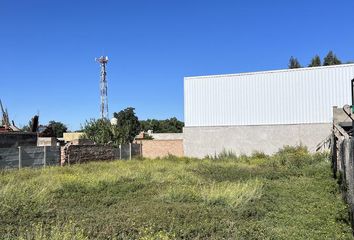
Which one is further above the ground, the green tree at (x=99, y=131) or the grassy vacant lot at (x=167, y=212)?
the green tree at (x=99, y=131)

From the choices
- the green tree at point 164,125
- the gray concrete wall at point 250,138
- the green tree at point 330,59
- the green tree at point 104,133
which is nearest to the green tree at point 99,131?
the green tree at point 104,133

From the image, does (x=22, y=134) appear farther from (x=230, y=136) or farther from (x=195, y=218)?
(x=195, y=218)

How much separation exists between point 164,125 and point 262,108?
77.8 metres

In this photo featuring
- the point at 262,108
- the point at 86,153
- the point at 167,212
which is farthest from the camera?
the point at 262,108

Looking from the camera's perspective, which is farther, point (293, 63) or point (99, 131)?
point (293, 63)

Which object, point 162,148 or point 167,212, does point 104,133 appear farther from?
point 167,212

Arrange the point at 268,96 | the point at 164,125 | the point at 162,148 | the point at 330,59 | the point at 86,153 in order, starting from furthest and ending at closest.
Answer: the point at 164,125 < the point at 330,59 < the point at 162,148 < the point at 268,96 < the point at 86,153

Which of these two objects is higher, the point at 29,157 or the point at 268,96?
the point at 268,96

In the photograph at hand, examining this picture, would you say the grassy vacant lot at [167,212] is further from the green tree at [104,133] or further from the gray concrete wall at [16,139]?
the green tree at [104,133]

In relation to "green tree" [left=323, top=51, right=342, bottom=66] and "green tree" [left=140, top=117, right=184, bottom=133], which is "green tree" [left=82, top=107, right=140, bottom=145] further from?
"green tree" [left=140, top=117, right=184, bottom=133]

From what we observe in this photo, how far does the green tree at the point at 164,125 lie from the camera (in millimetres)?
111312

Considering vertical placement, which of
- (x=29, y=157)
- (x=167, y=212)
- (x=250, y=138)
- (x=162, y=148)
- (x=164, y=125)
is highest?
(x=164, y=125)

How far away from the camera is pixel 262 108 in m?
37.8

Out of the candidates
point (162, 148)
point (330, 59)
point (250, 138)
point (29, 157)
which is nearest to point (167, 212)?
point (29, 157)
